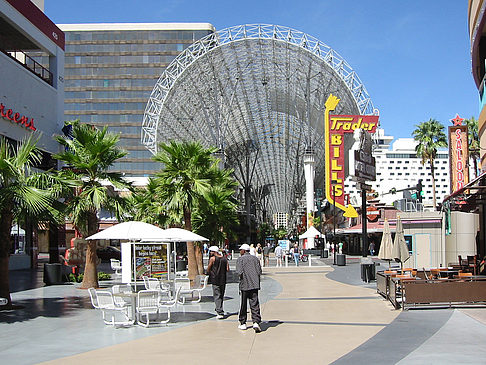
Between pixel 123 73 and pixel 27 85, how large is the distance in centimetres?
7335

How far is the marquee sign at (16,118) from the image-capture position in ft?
87.1

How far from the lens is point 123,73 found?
100875 millimetres

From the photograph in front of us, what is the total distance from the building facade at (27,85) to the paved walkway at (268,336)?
14577 mm

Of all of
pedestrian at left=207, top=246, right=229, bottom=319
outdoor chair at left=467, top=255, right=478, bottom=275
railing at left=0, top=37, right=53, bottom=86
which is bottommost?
outdoor chair at left=467, top=255, right=478, bottom=275

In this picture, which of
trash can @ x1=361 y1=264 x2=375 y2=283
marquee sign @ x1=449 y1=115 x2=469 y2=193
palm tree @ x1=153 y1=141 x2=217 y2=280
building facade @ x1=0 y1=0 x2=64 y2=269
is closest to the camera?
palm tree @ x1=153 y1=141 x2=217 y2=280

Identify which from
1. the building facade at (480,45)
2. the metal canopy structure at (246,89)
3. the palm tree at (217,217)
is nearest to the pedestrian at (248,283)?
the building facade at (480,45)

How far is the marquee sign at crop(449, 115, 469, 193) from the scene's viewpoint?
94.8 feet

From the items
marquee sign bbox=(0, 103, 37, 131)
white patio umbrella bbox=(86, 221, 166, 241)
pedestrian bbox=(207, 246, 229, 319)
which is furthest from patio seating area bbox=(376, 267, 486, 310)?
marquee sign bbox=(0, 103, 37, 131)

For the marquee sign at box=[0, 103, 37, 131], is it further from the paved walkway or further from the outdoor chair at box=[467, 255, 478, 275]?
the outdoor chair at box=[467, 255, 478, 275]

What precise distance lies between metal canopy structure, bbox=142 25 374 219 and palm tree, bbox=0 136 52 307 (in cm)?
4383

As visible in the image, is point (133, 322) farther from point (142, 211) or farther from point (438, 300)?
point (142, 211)

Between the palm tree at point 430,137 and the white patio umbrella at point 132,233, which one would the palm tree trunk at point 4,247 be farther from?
the palm tree at point 430,137

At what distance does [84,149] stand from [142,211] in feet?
37.8

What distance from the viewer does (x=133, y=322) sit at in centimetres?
1266
